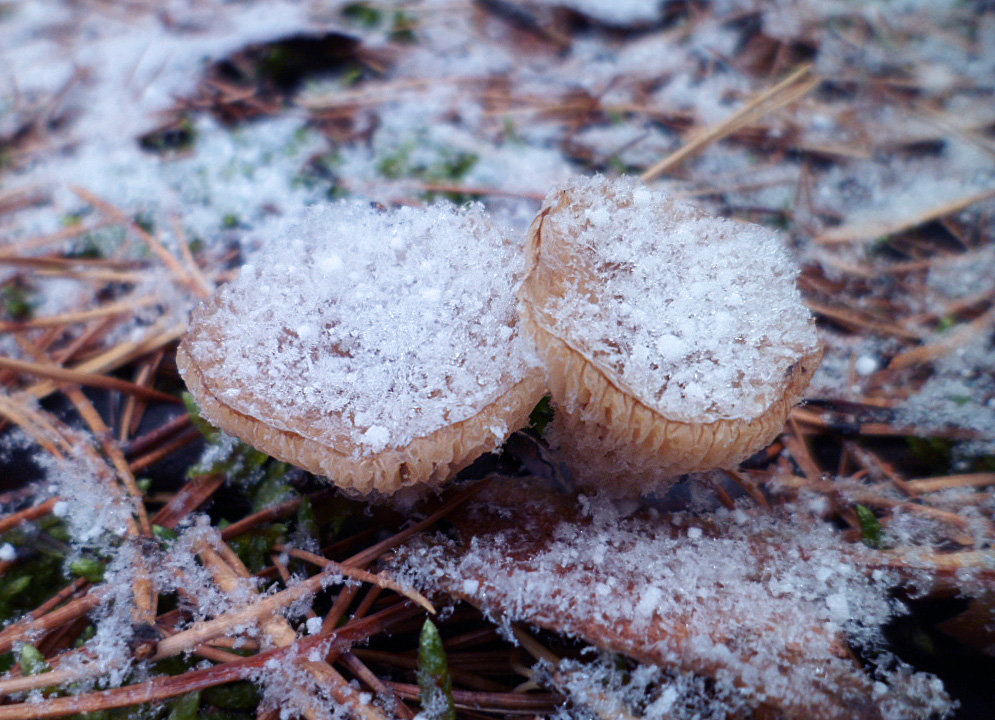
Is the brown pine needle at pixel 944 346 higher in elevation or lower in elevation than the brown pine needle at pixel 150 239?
higher

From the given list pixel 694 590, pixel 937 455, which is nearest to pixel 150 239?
pixel 694 590

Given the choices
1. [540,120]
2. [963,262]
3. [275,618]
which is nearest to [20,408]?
[275,618]

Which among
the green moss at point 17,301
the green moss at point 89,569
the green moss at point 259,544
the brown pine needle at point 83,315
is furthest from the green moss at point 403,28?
the green moss at point 89,569

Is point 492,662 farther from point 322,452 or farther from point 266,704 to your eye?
point 322,452

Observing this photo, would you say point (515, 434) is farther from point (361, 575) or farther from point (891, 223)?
point (891, 223)

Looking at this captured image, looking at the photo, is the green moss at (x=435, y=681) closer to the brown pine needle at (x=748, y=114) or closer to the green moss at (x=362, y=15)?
the brown pine needle at (x=748, y=114)

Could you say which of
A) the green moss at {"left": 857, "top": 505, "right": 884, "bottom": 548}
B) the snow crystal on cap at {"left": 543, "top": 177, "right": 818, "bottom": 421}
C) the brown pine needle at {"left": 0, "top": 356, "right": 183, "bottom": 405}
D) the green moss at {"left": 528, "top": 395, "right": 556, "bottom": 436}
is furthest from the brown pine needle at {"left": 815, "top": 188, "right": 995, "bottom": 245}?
the brown pine needle at {"left": 0, "top": 356, "right": 183, "bottom": 405}

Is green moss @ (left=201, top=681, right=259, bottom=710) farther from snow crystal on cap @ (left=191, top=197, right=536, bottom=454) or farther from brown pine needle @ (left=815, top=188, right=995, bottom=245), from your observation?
brown pine needle @ (left=815, top=188, right=995, bottom=245)
